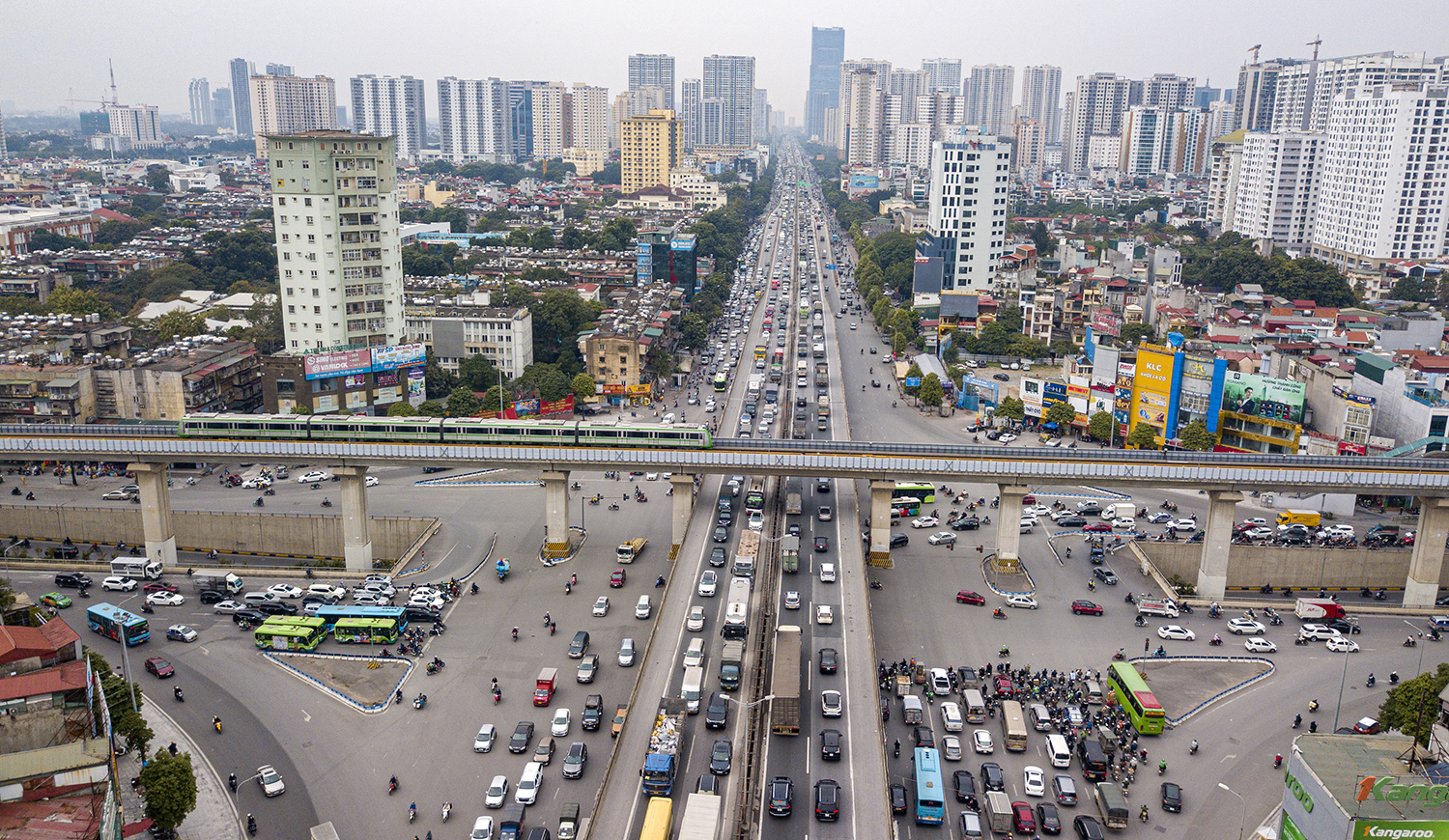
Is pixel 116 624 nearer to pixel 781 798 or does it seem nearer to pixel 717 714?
pixel 717 714

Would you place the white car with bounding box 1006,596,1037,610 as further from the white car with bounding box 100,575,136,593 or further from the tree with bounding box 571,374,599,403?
the white car with bounding box 100,575,136,593

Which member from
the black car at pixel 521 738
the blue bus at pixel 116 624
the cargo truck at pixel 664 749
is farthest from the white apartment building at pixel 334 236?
the cargo truck at pixel 664 749

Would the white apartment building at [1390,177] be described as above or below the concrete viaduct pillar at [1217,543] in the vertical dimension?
above

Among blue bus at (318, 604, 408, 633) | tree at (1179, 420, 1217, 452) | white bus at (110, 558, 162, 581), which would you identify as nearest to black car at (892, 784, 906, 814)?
blue bus at (318, 604, 408, 633)

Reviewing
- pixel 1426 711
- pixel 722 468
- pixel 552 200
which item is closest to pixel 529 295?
pixel 722 468

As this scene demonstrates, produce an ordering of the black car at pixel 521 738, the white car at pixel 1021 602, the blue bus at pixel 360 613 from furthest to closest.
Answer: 1. the white car at pixel 1021 602
2. the blue bus at pixel 360 613
3. the black car at pixel 521 738

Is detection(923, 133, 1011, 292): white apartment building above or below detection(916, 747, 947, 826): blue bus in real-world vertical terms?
above

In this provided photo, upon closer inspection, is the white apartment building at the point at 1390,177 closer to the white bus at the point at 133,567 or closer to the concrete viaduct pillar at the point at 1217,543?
the concrete viaduct pillar at the point at 1217,543

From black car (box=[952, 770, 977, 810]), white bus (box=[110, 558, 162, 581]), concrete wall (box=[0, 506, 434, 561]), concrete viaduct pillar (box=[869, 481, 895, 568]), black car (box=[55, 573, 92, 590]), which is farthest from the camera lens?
concrete wall (box=[0, 506, 434, 561])
